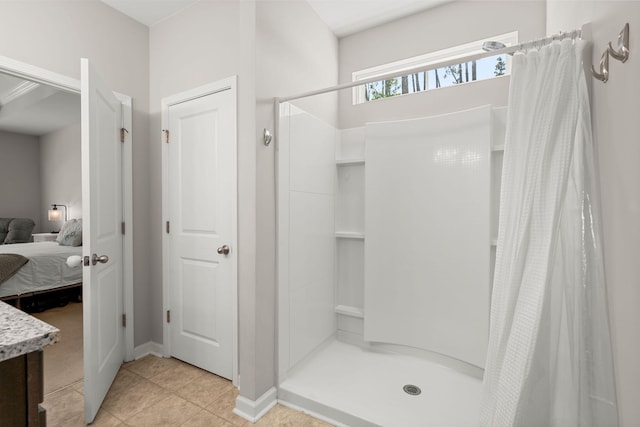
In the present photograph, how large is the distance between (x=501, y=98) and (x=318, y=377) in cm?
227

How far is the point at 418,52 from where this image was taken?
7.73 feet

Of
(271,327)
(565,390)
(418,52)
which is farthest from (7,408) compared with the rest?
(418,52)

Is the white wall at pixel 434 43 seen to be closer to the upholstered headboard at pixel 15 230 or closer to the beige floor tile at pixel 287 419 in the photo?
the beige floor tile at pixel 287 419

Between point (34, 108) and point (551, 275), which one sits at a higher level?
point (34, 108)

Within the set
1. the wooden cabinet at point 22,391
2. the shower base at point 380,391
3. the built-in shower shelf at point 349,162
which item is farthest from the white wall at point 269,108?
the wooden cabinet at point 22,391

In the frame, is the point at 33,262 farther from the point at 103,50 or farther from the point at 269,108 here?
the point at 269,108

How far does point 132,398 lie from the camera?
6.17 feet

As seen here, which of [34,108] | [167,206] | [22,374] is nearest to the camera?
[22,374]

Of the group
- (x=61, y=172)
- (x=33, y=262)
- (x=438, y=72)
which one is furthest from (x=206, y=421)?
(x=61, y=172)

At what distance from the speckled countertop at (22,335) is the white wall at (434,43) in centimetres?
236

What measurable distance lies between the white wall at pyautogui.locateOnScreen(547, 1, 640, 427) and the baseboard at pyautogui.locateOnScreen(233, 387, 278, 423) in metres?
1.59

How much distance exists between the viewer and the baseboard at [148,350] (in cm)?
238

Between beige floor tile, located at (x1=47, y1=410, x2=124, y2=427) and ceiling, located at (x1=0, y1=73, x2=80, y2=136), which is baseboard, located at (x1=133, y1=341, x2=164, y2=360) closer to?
beige floor tile, located at (x1=47, y1=410, x2=124, y2=427)

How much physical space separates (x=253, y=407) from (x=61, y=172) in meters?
3.55
